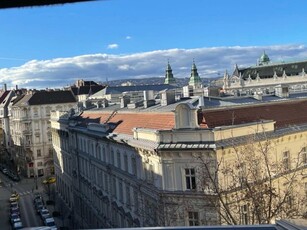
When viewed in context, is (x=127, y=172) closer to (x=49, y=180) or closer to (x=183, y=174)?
(x=183, y=174)

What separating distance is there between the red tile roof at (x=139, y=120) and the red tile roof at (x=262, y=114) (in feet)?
6.98

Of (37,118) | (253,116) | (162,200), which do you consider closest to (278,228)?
(162,200)

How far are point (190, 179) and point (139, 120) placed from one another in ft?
25.1

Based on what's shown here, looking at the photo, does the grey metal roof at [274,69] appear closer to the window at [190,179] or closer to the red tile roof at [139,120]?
the red tile roof at [139,120]

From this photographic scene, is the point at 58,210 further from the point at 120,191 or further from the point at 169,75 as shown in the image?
the point at 169,75

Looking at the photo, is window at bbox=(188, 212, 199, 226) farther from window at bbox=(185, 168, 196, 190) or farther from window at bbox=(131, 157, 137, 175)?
window at bbox=(131, 157, 137, 175)

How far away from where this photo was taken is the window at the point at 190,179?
20.3 metres

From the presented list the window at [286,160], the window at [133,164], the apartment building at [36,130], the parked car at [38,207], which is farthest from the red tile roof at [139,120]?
the apartment building at [36,130]

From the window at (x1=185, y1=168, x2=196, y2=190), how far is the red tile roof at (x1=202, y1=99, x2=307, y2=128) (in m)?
2.39

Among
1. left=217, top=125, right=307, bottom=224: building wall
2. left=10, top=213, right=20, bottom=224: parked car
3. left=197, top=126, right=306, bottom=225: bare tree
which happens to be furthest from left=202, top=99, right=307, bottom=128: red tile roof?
left=10, top=213, right=20, bottom=224: parked car

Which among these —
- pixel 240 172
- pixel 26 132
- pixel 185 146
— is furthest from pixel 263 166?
pixel 26 132

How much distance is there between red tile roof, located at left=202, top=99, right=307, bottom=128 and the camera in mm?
21922

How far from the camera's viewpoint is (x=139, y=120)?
27.0 meters

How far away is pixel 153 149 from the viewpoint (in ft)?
70.4
